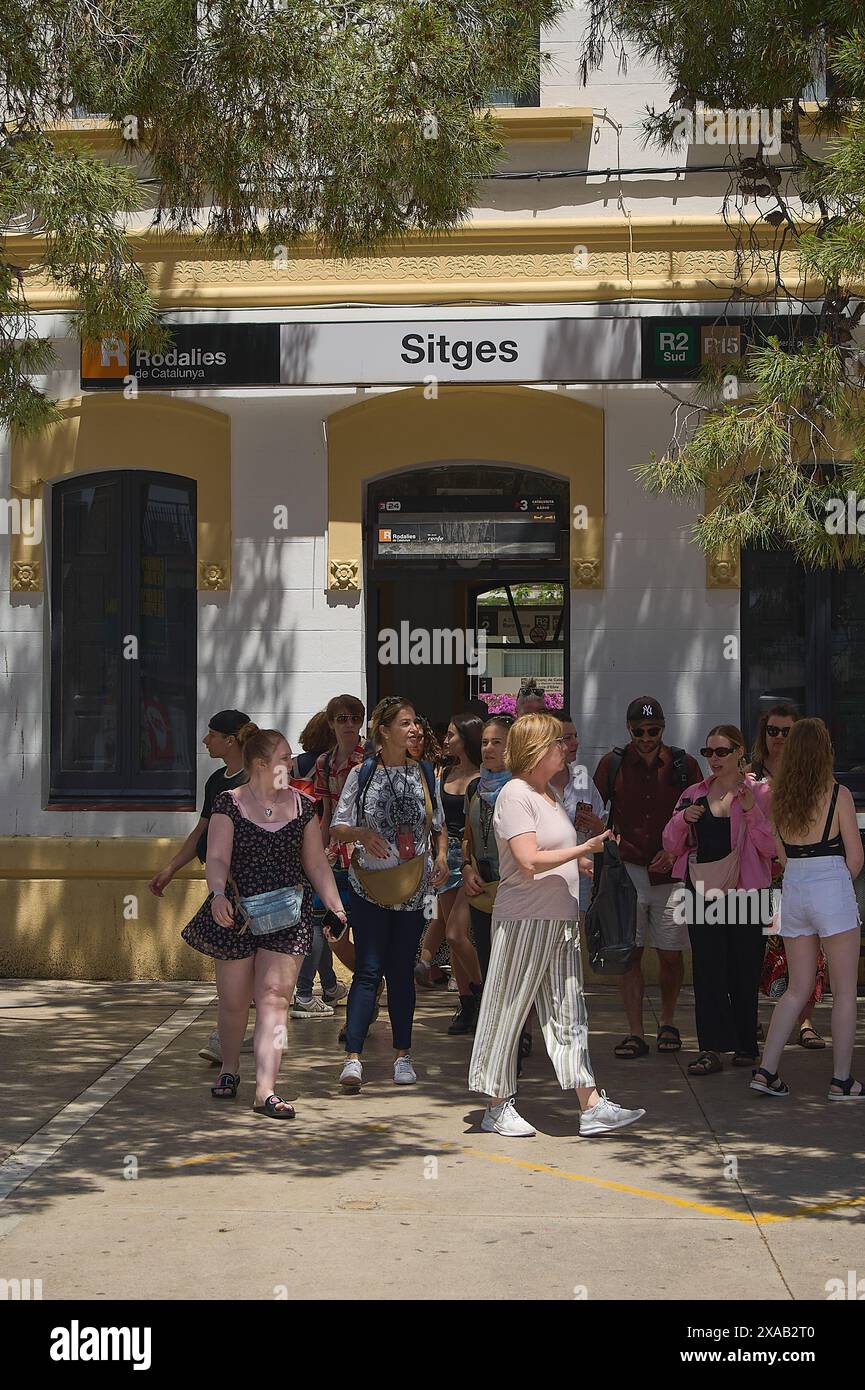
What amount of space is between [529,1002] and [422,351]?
215 inches

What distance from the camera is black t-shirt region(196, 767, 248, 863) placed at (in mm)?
8578

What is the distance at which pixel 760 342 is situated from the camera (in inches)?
435

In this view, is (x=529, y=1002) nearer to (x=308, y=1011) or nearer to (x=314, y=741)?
(x=308, y=1011)

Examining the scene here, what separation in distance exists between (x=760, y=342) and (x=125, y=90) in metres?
4.36

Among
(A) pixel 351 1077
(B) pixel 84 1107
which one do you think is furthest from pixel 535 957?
(B) pixel 84 1107

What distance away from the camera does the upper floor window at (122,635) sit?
1195cm

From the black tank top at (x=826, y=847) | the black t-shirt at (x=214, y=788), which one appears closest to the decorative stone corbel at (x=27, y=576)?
the black t-shirt at (x=214, y=788)

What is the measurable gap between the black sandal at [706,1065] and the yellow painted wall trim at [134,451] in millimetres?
5045

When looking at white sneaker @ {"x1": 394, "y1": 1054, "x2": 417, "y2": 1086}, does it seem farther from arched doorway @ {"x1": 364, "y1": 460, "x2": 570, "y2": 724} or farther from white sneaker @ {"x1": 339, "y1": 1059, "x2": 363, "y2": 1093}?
arched doorway @ {"x1": 364, "y1": 460, "x2": 570, "y2": 724}

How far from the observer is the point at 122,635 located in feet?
39.4

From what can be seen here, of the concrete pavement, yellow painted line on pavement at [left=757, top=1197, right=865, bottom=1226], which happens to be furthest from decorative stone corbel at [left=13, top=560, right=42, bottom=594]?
yellow painted line on pavement at [left=757, top=1197, right=865, bottom=1226]

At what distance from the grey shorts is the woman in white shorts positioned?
954 mm

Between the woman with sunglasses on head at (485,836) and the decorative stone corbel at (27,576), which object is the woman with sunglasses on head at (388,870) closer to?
the woman with sunglasses on head at (485,836)

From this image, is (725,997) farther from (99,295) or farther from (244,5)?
(244,5)
